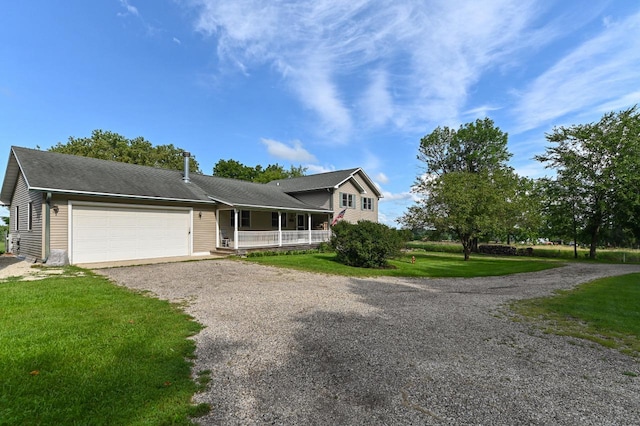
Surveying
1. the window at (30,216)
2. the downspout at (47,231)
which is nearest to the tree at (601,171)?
the downspout at (47,231)

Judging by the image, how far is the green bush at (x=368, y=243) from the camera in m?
13.6

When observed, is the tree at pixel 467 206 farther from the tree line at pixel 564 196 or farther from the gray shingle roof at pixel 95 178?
the gray shingle roof at pixel 95 178

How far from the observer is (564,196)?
81.5 ft

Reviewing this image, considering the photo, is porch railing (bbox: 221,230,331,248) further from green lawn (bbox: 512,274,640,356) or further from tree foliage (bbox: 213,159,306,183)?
tree foliage (bbox: 213,159,306,183)

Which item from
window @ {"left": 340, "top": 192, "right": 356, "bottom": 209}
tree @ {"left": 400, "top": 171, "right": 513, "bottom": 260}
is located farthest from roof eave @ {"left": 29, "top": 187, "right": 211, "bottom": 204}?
tree @ {"left": 400, "top": 171, "right": 513, "bottom": 260}

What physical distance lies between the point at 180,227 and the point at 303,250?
307 inches

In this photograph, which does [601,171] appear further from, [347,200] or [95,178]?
[95,178]

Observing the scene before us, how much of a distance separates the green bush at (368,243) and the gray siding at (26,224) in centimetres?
1238

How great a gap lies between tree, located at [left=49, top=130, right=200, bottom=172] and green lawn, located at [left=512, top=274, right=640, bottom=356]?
125 ft

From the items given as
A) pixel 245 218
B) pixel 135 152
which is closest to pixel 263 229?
pixel 245 218

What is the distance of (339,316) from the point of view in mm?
5801

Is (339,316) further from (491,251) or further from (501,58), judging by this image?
(491,251)

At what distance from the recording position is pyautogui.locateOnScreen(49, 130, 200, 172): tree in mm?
32500

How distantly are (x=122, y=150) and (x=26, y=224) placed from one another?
75.0 feet
